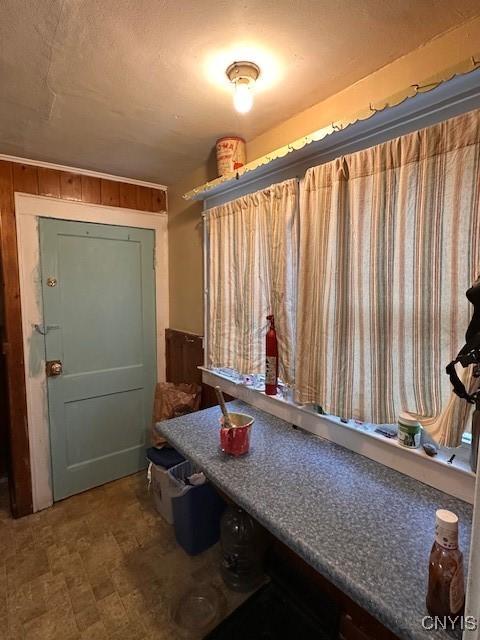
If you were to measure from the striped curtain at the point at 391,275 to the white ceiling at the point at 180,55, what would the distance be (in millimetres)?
312

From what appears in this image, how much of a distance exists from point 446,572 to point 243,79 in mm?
1499

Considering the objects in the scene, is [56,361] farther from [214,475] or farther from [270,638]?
[270,638]

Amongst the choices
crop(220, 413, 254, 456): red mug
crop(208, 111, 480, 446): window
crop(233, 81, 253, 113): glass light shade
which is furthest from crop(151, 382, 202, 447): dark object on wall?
crop(233, 81, 253, 113): glass light shade

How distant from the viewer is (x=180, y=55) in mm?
1076

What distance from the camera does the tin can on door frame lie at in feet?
5.40

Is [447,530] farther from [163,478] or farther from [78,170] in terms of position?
[78,170]

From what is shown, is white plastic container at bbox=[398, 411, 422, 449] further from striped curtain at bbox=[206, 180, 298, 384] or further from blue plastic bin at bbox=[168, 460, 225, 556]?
blue plastic bin at bbox=[168, 460, 225, 556]

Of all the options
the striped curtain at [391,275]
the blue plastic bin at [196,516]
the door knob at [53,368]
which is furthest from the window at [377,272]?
the door knob at [53,368]

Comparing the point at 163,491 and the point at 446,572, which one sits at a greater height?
the point at 446,572

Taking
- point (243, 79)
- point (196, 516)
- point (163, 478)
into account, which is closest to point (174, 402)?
point (163, 478)

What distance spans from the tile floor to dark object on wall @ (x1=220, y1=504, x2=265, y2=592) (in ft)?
0.22

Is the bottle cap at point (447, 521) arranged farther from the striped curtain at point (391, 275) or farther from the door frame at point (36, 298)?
the door frame at point (36, 298)

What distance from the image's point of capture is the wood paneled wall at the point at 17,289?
194 centimetres

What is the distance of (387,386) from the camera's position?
3.65ft
